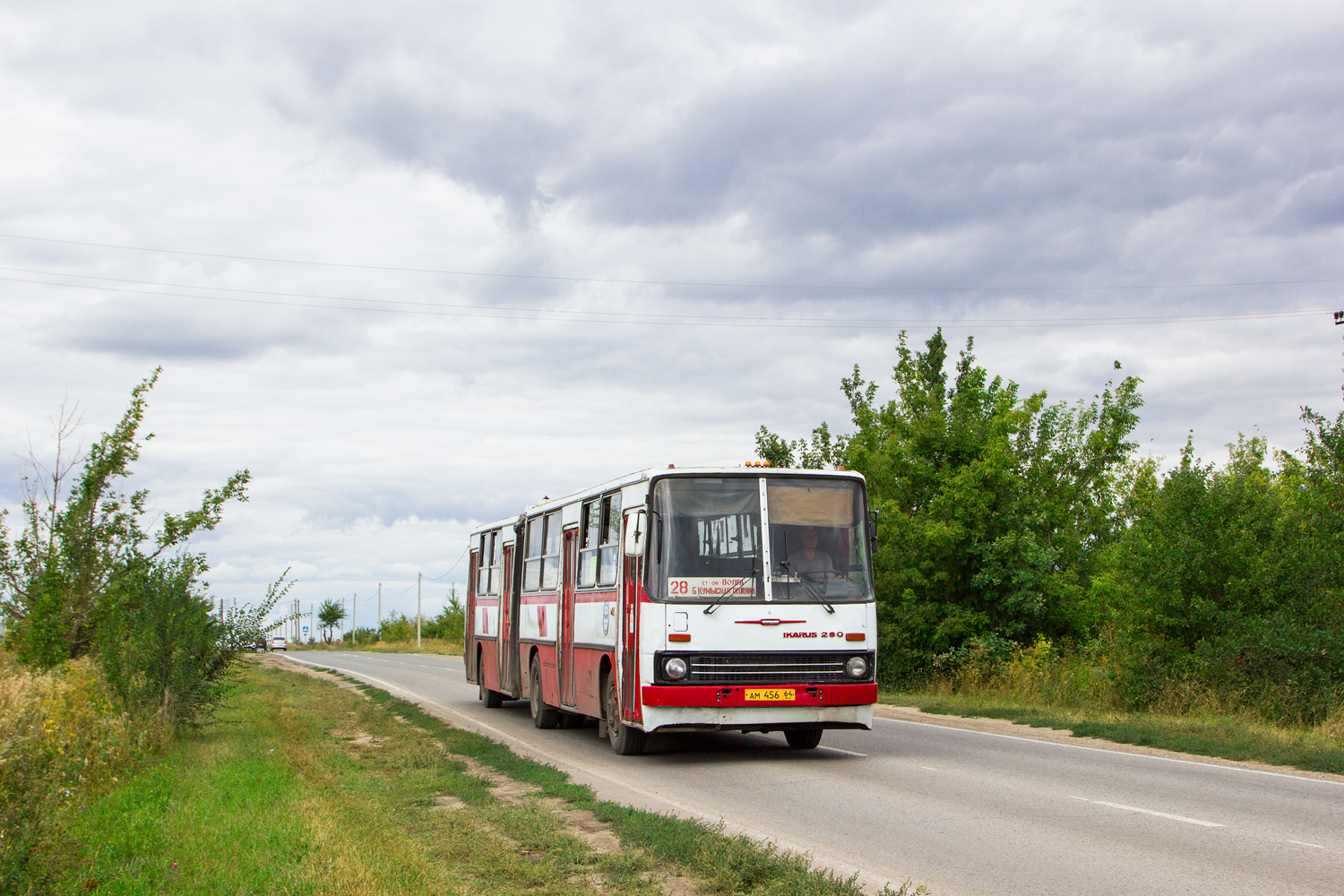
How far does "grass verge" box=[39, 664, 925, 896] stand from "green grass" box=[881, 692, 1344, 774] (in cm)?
778

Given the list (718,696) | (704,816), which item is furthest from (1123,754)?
(704,816)

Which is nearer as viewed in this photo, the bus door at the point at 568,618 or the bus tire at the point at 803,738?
the bus tire at the point at 803,738

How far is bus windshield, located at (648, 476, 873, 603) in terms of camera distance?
1334cm

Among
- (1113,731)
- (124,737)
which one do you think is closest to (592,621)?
(124,737)

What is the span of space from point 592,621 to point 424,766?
2889 mm

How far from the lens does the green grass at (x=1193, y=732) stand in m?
13.5

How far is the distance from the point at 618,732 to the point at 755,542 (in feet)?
10.3

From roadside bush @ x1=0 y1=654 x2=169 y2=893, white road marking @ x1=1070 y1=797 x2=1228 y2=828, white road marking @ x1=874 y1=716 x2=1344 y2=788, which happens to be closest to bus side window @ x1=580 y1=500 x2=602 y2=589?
roadside bush @ x1=0 y1=654 x2=169 y2=893

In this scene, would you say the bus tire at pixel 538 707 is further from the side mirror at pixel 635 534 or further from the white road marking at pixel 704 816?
the side mirror at pixel 635 534

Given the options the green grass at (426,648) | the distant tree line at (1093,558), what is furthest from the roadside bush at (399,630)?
the distant tree line at (1093,558)

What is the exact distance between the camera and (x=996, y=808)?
1014 centimetres

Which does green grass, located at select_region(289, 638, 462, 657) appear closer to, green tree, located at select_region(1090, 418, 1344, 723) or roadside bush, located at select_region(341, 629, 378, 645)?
roadside bush, located at select_region(341, 629, 378, 645)

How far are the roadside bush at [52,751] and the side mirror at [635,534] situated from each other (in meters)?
5.80

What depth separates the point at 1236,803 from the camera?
10320 millimetres
